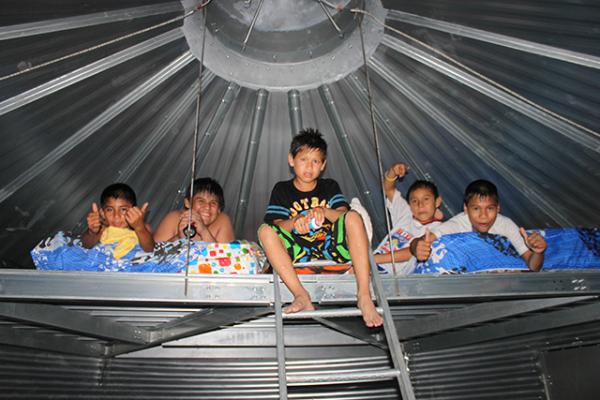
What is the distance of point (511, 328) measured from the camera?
460 cm

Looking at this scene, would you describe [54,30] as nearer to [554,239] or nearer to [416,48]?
[416,48]

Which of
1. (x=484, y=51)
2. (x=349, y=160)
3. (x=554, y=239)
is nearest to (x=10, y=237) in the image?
(x=349, y=160)

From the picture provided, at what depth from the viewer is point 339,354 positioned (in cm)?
546

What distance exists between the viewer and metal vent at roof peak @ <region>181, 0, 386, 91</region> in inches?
153

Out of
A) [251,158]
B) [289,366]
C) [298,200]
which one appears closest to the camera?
[298,200]

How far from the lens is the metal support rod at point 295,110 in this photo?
14.5 ft

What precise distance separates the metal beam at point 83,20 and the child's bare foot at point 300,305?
2.36m

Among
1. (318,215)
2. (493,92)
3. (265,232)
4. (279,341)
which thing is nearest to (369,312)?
(279,341)

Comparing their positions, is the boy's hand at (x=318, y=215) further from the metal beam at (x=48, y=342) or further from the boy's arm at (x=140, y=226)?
the metal beam at (x=48, y=342)

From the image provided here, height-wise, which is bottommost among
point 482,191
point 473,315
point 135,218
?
point 473,315

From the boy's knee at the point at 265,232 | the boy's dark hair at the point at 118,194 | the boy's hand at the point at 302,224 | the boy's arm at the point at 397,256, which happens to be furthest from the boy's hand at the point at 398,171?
the boy's dark hair at the point at 118,194

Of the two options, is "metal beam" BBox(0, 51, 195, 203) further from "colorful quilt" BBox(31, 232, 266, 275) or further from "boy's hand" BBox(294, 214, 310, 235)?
"boy's hand" BBox(294, 214, 310, 235)

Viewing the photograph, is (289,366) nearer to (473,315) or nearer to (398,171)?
(473,315)

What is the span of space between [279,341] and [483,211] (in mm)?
2179
